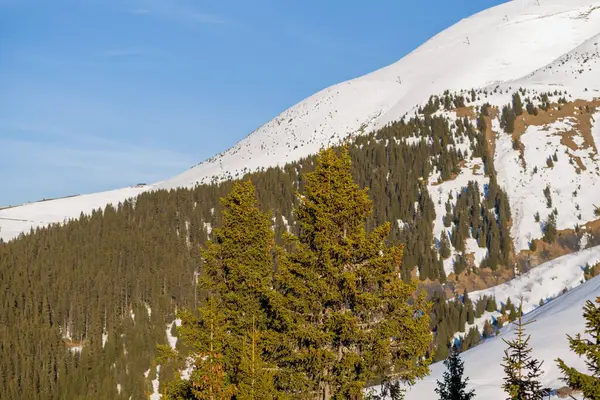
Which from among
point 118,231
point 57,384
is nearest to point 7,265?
point 118,231

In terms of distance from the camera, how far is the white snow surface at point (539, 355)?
41.0 m

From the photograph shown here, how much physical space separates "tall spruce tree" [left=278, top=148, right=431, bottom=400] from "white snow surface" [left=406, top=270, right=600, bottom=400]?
2177 cm

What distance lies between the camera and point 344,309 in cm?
2019

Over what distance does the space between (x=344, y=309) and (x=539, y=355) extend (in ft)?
87.9

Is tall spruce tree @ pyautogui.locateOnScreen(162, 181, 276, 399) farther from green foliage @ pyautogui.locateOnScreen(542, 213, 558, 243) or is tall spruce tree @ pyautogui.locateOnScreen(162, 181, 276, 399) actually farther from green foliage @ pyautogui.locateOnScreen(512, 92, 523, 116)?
green foliage @ pyautogui.locateOnScreen(512, 92, 523, 116)

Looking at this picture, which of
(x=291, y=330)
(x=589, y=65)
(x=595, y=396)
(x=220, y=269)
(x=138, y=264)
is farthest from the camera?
(x=589, y=65)

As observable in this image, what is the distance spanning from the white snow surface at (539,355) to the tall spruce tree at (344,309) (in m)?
21.8

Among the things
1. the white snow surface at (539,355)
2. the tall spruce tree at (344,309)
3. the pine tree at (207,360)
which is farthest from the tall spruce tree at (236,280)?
the white snow surface at (539,355)

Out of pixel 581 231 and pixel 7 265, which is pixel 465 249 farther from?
pixel 7 265

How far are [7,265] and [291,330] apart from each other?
367 ft

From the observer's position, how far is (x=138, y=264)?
114 meters

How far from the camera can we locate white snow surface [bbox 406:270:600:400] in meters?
41.0

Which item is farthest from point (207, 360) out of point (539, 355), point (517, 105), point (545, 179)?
point (517, 105)

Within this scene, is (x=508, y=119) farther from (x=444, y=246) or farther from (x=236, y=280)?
(x=236, y=280)
